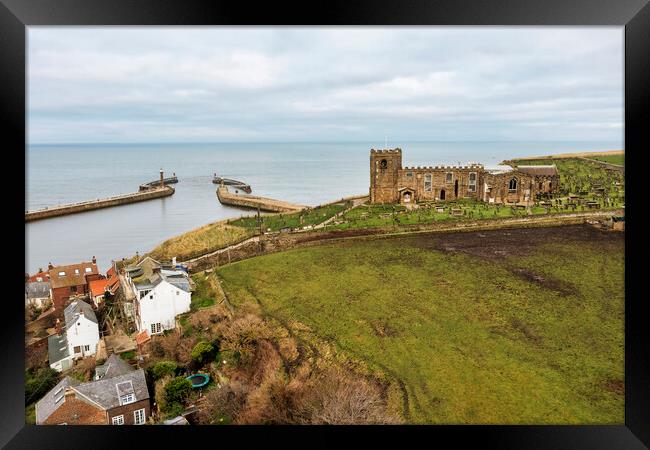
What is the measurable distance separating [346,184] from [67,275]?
7.52 metres

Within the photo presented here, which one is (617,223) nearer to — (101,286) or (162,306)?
(162,306)

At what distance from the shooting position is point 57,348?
7043 mm

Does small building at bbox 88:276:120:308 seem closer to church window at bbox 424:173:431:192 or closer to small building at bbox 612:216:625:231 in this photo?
church window at bbox 424:173:431:192

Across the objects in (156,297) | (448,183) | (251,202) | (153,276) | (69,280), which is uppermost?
(448,183)

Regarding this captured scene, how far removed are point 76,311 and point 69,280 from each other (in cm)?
117

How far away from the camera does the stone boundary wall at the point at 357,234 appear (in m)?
10.3

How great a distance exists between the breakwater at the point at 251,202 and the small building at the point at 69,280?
6.51 meters

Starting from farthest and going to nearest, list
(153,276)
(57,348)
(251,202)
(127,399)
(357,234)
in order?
(251,202), (357,234), (153,276), (57,348), (127,399)

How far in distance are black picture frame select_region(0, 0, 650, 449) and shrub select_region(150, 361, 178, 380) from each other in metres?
2.57

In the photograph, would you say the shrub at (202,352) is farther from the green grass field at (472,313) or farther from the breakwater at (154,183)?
the breakwater at (154,183)

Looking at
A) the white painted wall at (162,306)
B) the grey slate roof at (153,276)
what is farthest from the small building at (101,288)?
the white painted wall at (162,306)

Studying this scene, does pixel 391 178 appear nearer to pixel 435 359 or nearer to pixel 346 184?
pixel 346 184

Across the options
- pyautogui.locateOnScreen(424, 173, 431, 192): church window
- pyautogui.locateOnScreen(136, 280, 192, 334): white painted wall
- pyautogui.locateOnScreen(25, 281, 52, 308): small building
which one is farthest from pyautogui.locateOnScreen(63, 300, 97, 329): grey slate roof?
pyautogui.locateOnScreen(424, 173, 431, 192): church window

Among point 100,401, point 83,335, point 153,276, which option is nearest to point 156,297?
point 153,276
